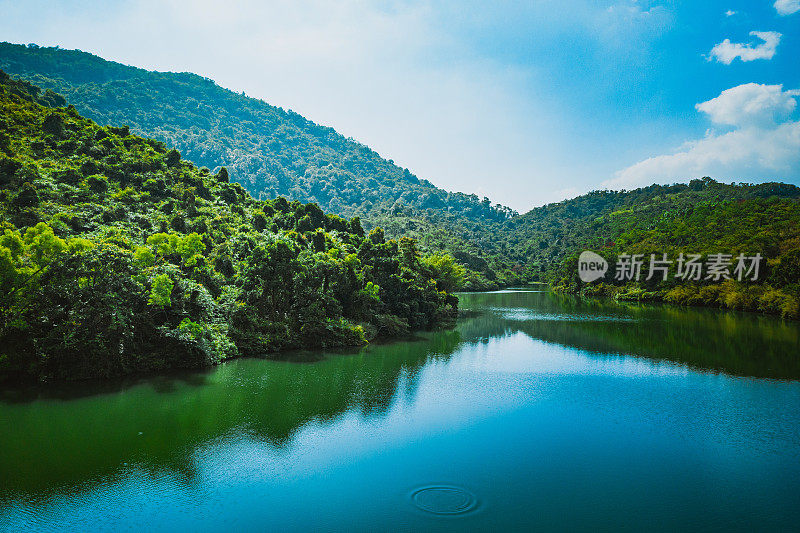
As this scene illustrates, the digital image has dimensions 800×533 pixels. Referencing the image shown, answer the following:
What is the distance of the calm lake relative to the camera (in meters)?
10.0

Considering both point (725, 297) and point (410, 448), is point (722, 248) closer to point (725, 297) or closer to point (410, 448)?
point (725, 297)

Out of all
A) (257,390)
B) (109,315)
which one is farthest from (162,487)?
(109,315)

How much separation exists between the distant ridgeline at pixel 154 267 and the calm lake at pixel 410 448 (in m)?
2.02

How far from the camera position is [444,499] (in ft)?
35.0

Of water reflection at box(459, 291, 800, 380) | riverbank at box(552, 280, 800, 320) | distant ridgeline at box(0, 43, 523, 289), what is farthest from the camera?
distant ridgeline at box(0, 43, 523, 289)

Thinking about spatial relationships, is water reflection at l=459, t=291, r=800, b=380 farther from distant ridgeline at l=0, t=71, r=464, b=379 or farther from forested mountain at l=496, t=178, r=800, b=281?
forested mountain at l=496, t=178, r=800, b=281

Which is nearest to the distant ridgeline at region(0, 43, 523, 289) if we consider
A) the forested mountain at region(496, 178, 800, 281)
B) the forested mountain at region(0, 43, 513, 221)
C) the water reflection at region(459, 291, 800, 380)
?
the forested mountain at region(0, 43, 513, 221)

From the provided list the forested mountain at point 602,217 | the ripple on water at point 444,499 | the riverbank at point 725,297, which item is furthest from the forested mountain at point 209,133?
the ripple on water at point 444,499

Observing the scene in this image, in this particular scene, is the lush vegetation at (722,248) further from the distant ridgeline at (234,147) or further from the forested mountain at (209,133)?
the forested mountain at (209,133)

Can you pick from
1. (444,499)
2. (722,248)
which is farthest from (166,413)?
(722,248)

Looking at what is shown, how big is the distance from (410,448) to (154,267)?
16071 millimetres

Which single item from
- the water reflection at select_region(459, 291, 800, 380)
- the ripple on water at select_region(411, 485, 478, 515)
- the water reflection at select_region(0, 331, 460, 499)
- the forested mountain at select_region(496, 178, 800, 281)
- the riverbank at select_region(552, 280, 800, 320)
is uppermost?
the forested mountain at select_region(496, 178, 800, 281)

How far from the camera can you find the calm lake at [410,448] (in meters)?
10.0

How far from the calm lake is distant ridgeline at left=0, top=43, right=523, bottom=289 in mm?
90438
